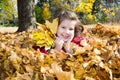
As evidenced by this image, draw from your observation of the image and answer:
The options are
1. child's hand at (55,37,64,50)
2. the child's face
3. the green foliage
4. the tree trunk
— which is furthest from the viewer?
the green foliage

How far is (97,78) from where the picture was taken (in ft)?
8.33

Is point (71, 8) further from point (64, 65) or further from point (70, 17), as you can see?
point (64, 65)

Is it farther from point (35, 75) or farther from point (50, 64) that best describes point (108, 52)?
point (35, 75)

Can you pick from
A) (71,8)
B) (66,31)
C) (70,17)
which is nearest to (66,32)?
(66,31)

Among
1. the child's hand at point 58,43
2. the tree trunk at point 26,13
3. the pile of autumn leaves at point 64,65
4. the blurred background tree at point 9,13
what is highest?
the pile of autumn leaves at point 64,65

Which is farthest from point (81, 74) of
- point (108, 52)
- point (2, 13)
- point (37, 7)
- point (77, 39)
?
point (2, 13)

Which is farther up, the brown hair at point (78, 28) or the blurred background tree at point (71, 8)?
the brown hair at point (78, 28)

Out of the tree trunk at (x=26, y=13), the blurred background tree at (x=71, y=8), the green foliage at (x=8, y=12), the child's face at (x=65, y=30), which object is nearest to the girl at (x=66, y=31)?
the child's face at (x=65, y=30)

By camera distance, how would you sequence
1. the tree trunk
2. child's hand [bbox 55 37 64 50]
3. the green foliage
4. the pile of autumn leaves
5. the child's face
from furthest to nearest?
the green foliage
the tree trunk
the child's face
child's hand [bbox 55 37 64 50]
the pile of autumn leaves

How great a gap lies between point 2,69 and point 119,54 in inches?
35.2

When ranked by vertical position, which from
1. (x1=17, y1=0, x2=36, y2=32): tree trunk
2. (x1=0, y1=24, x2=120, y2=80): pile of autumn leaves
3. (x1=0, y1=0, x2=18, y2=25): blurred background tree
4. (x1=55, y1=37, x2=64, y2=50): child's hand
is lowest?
(x1=0, y1=0, x2=18, y2=25): blurred background tree

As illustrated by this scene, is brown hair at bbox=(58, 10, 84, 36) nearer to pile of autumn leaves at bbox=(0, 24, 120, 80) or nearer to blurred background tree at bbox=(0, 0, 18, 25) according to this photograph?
pile of autumn leaves at bbox=(0, 24, 120, 80)

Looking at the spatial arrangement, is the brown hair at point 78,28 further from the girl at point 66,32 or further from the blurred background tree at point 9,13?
the blurred background tree at point 9,13

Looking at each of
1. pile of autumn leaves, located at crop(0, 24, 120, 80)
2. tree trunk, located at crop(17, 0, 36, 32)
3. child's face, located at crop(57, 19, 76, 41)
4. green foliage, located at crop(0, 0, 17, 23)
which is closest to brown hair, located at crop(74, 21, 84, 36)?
child's face, located at crop(57, 19, 76, 41)
